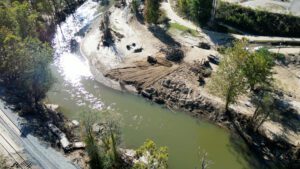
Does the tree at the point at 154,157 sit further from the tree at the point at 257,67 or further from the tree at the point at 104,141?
the tree at the point at 257,67

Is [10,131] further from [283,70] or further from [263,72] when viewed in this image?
[283,70]

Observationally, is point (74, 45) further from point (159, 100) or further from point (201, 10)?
point (201, 10)

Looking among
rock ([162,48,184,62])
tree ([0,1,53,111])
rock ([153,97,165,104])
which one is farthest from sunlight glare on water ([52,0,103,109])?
rock ([162,48,184,62])

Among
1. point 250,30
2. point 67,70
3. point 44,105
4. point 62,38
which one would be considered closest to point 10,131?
point 44,105

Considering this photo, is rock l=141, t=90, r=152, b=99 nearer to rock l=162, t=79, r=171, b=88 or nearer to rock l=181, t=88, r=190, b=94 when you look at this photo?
rock l=162, t=79, r=171, b=88

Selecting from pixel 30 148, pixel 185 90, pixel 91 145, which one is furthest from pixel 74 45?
pixel 91 145
